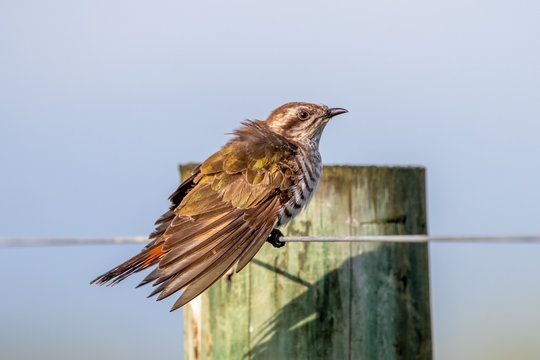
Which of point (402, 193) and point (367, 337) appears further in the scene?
point (402, 193)

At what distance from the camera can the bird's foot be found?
5.16m

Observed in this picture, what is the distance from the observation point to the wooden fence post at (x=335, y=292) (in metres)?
4.90

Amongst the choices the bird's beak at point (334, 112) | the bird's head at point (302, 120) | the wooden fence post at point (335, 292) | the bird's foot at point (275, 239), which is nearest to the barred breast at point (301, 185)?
the bird's foot at point (275, 239)

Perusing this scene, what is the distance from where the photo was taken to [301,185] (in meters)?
5.84

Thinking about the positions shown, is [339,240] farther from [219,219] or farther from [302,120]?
[302,120]

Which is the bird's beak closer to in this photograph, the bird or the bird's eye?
the bird's eye

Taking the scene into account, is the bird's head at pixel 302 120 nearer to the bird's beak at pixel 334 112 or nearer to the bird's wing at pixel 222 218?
the bird's beak at pixel 334 112

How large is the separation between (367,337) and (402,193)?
108 cm

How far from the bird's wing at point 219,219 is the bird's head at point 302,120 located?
897 millimetres

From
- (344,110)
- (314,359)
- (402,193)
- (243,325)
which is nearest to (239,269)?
(243,325)

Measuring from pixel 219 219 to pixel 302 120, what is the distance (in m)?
2.13

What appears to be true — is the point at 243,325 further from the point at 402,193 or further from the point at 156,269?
the point at 402,193

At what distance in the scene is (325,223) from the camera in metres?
5.08

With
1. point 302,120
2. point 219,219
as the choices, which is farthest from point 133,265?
point 302,120
